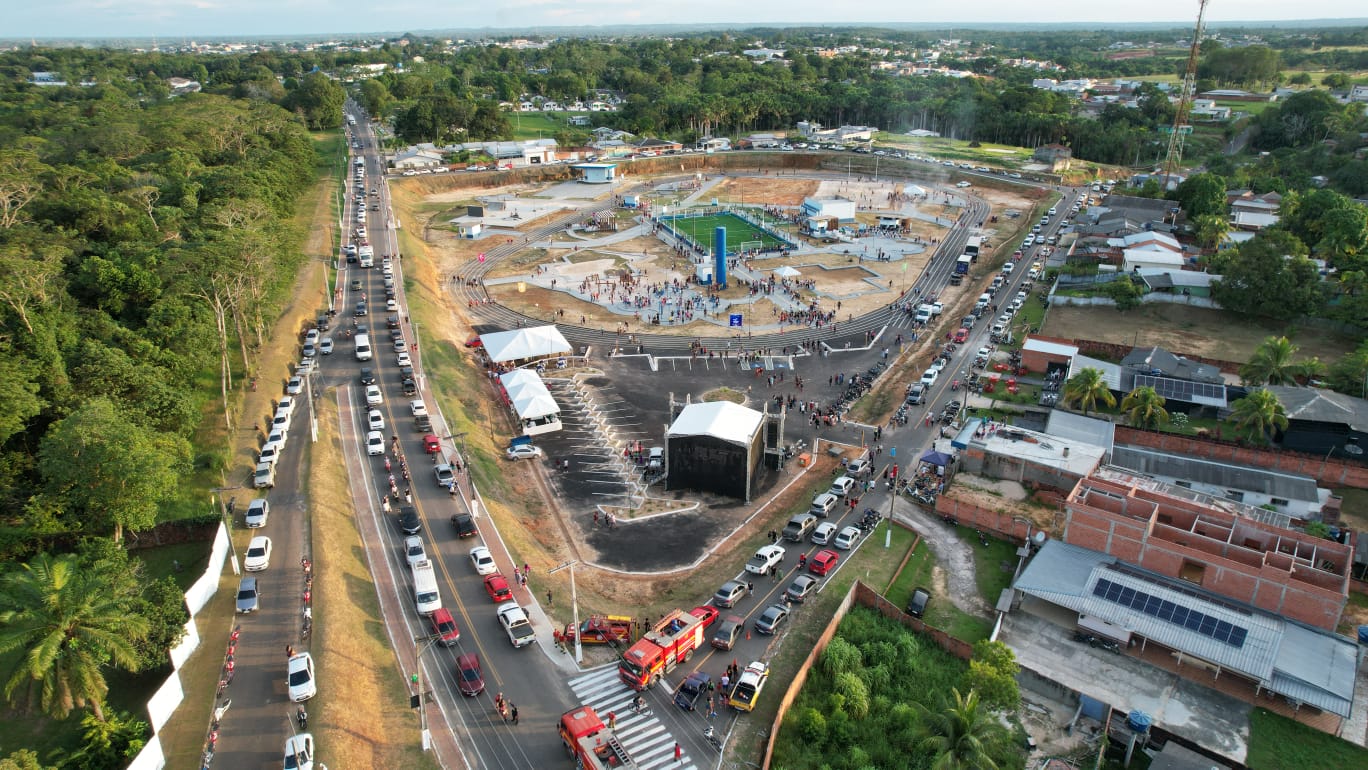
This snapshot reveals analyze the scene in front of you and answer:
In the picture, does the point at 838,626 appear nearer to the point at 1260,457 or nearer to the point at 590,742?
the point at 590,742

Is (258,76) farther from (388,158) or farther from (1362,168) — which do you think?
(1362,168)

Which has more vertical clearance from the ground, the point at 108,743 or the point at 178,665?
the point at 178,665

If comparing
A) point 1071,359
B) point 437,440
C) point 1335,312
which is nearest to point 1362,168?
point 1335,312

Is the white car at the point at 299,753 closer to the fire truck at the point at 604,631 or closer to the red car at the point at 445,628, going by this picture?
the red car at the point at 445,628

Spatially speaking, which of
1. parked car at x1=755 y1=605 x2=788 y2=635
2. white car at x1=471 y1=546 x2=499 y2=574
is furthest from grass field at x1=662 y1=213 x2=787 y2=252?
parked car at x1=755 y1=605 x2=788 y2=635

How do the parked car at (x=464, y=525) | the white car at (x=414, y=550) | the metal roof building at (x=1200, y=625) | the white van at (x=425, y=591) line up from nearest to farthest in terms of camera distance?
1. the metal roof building at (x=1200, y=625)
2. the white van at (x=425, y=591)
3. the white car at (x=414, y=550)
4. the parked car at (x=464, y=525)

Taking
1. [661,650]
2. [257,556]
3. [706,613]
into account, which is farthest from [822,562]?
[257,556]

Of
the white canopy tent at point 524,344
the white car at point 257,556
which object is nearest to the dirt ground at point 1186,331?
the white canopy tent at point 524,344
